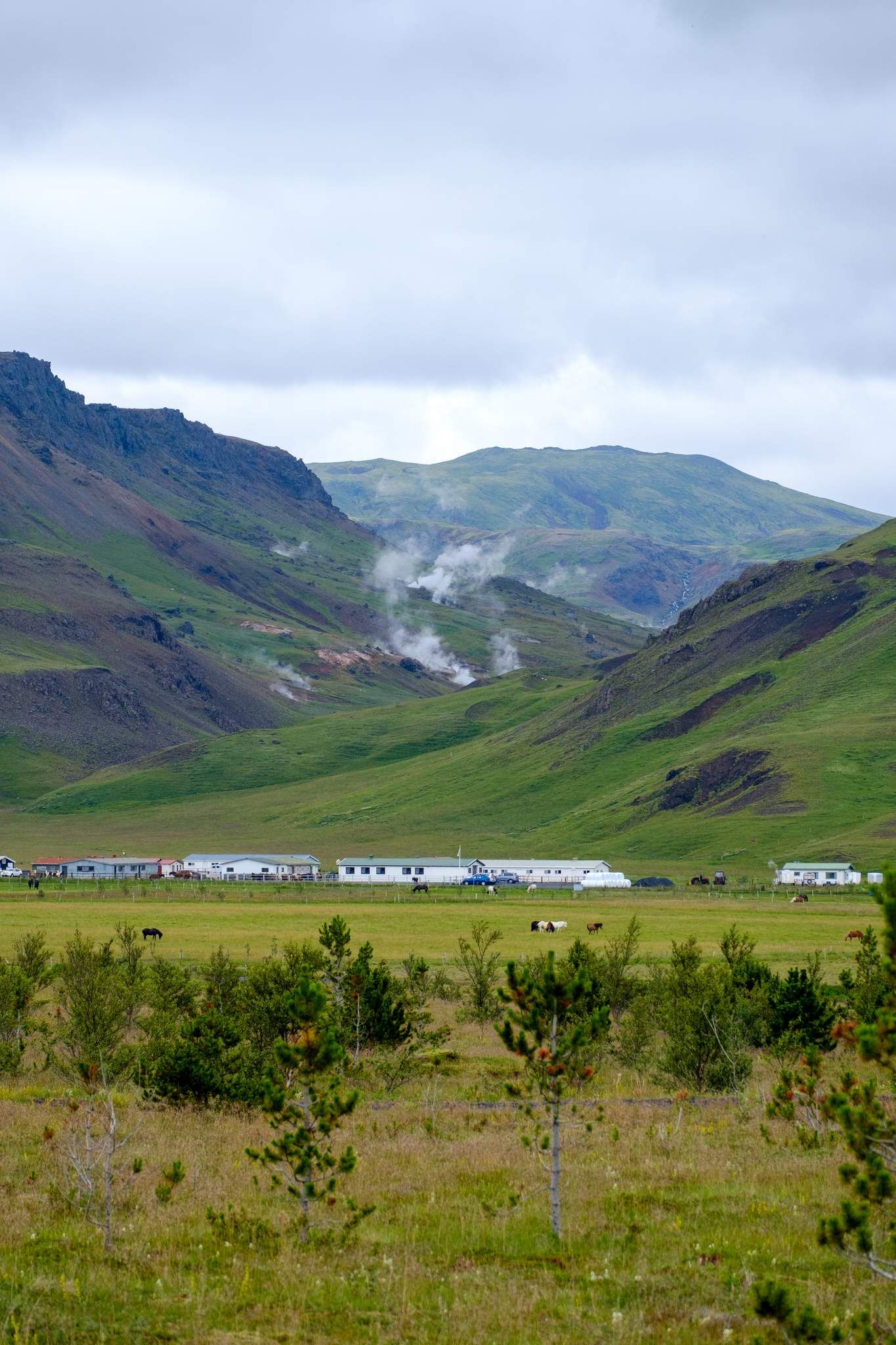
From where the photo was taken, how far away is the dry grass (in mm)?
18484

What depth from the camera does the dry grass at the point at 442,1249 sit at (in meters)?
18.5

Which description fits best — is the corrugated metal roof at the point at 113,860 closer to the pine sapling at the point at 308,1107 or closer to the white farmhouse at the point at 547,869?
the white farmhouse at the point at 547,869

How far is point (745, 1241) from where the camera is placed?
2209 cm

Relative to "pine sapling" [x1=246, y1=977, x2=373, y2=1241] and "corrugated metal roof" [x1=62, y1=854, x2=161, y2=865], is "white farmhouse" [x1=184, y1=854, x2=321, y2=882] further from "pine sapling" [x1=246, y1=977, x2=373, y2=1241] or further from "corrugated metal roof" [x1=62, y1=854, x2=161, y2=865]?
"pine sapling" [x1=246, y1=977, x2=373, y2=1241]

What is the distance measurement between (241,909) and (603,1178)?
85.8 metres

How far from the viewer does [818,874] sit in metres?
149

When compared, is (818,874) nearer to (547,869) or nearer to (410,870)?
(547,869)

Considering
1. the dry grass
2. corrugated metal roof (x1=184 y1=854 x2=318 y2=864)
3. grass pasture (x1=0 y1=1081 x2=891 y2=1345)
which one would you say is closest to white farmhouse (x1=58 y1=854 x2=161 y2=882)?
corrugated metal roof (x1=184 y1=854 x2=318 y2=864)

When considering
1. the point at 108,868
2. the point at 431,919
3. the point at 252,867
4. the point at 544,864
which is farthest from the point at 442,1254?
the point at 108,868

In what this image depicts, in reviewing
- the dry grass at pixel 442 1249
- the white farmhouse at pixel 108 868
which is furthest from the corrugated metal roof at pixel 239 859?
the dry grass at pixel 442 1249

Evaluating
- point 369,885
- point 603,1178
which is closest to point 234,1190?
point 603,1178

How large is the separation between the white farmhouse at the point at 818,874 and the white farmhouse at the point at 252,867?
57.7m

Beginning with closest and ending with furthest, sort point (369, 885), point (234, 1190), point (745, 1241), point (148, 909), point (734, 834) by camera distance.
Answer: point (745, 1241) → point (234, 1190) → point (148, 909) → point (369, 885) → point (734, 834)

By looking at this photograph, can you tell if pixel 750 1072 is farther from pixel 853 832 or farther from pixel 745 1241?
pixel 853 832
